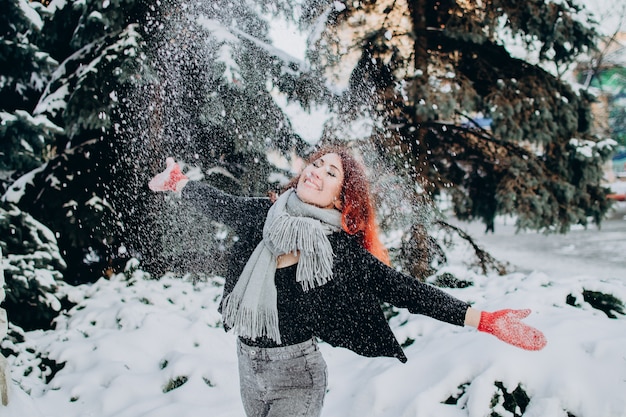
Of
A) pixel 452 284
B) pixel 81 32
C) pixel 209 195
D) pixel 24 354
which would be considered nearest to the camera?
pixel 209 195

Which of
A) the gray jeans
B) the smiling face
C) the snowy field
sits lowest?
the snowy field

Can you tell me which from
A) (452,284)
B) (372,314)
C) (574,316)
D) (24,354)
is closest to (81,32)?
(24,354)

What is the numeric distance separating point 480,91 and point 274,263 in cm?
434

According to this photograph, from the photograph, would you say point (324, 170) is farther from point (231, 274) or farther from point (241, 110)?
point (241, 110)

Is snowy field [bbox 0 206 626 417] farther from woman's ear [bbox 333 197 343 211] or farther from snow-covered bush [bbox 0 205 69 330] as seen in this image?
woman's ear [bbox 333 197 343 211]

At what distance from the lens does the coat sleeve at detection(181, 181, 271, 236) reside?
6.41 ft

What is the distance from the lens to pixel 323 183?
1.81 meters

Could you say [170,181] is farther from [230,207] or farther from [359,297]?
[359,297]

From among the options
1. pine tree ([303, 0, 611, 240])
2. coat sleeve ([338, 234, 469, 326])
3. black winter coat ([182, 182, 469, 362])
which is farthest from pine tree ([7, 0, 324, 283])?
coat sleeve ([338, 234, 469, 326])

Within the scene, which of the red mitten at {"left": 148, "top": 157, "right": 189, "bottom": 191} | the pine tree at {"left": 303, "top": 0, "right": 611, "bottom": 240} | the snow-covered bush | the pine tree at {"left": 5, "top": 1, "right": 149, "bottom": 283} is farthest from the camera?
the pine tree at {"left": 303, "top": 0, "right": 611, "bottom": 240}

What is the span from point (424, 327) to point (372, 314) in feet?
5.92

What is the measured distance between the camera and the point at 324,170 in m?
1.83

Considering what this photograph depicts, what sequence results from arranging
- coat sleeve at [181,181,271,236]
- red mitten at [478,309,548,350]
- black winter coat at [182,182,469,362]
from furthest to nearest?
coat sleeve at [181,181,271,236] < black winter coat at [182,182,469,362] < red mitten at [478,309,548,350]

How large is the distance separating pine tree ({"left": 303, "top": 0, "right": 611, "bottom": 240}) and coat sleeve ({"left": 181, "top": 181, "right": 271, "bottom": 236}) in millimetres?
2954
